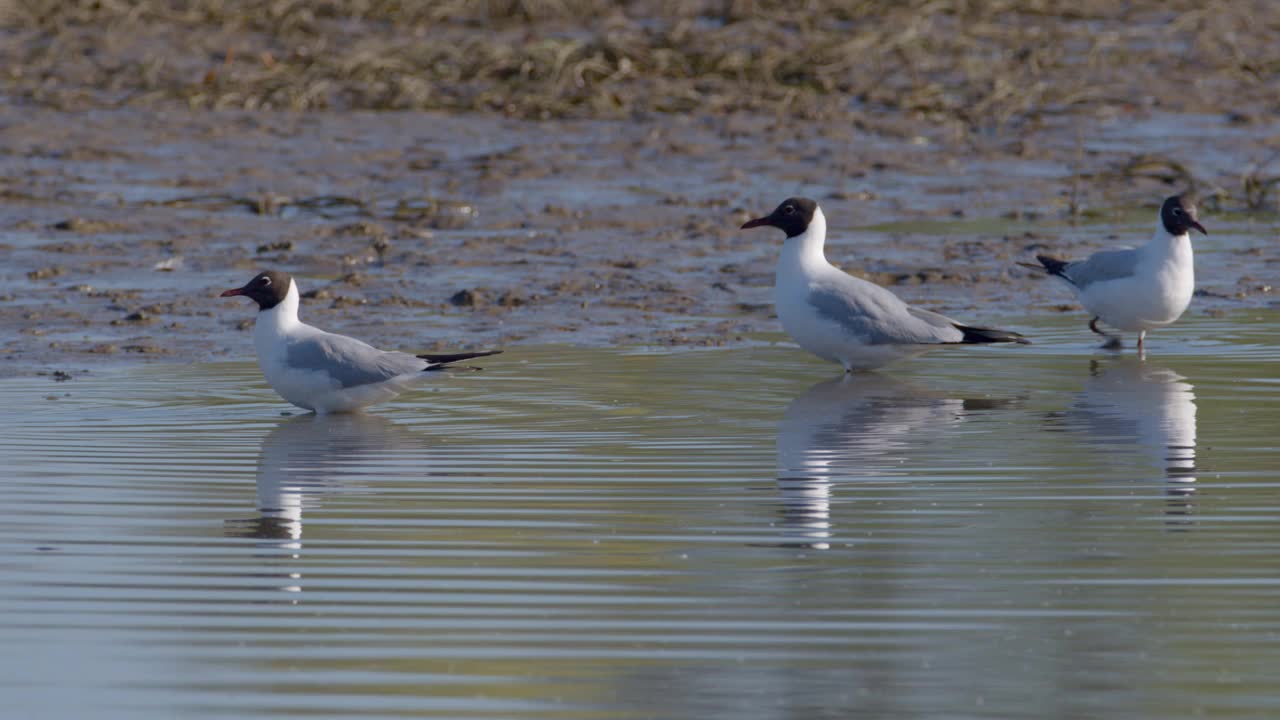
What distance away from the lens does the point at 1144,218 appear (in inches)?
657

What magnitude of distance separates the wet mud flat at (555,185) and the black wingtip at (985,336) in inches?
64.9

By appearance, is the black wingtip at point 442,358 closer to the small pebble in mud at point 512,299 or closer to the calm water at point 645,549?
the calm water at point 645,549

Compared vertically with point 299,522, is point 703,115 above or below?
above

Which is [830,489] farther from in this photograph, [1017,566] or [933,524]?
[1017,566]

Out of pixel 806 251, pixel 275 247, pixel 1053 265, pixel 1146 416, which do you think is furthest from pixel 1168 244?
pixel 275 247

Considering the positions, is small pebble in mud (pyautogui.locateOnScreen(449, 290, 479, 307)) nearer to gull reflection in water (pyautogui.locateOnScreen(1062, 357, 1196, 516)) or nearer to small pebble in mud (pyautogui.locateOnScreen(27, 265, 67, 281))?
small pebble in mud (pyautogui.locateOnScreen(27, 265, 67, 281))

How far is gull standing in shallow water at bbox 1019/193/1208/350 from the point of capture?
483 inches

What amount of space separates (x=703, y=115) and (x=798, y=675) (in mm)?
14444

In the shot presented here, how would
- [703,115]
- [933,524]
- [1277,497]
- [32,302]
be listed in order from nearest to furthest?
[933,524]
[1277,497]
[32,302]
[703,115]

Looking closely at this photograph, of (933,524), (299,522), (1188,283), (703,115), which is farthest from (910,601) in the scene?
(703,115)

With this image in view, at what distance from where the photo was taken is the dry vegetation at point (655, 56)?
20.1m

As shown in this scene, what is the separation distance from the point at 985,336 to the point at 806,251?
1265 mm

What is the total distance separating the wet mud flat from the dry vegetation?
A: 0.18ft

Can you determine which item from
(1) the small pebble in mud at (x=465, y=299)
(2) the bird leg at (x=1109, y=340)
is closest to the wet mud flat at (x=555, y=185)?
(1) the small pebble in mud at (x=465, y=299)
